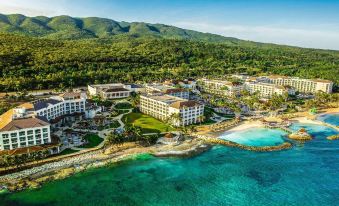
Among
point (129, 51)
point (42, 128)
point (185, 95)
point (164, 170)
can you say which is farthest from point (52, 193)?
point (129, 51)

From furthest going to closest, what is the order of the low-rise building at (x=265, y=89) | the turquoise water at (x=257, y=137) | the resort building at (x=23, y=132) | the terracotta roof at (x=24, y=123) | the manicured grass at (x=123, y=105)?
the low-rise building at (x=265, y=89)
the manicured grass at (x=123, y=105)
the turquoise water at (x=257, y=137)
the terracotta roof at (x=24, y=123)
the resort building at (x=23, y=132)

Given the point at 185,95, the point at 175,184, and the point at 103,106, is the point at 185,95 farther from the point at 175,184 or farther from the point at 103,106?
the point at 175,184

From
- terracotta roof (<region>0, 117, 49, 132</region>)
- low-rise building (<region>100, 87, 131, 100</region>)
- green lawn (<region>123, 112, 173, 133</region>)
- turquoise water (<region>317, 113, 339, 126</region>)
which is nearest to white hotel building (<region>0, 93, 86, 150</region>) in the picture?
terracotta roof (<region>0, 117, 49, 132</region>)

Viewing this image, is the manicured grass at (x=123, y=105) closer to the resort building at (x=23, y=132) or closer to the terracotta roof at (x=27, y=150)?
the resort building at (x=23, y=132)

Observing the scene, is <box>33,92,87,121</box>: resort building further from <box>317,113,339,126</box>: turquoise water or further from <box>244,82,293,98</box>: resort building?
<box>244,82,293,98</box>: resort building

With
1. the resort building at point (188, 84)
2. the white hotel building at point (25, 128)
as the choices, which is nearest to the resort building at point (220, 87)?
the resort building at point (188, 84)
